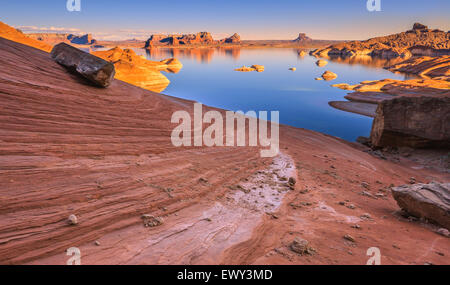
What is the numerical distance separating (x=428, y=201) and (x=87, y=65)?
381 inches

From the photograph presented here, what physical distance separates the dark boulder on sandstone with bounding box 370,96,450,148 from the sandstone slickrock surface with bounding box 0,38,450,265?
9.70 m

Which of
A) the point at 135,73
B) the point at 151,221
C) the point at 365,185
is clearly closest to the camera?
the point at 151,221

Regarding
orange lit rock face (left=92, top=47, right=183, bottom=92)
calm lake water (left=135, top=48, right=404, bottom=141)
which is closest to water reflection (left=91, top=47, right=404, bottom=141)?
calm lake water (left=135, top=48, right=404, bottom=141)

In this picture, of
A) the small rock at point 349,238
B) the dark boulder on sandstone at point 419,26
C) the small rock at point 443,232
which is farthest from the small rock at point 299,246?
the dark boulder on sandstone at point 419,26

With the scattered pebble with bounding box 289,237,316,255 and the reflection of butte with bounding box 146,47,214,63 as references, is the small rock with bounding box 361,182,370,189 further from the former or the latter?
the reflection of butte with bounding box 146,47,214,63

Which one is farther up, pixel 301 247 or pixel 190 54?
pixel 190 54

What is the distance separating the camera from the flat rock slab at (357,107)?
102 feet

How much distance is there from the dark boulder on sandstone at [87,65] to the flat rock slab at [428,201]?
346 inches

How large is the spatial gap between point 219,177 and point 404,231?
420 centimetres

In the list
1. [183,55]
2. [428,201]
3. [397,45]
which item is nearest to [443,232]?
[428,201]

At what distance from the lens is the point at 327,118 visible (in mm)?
30656

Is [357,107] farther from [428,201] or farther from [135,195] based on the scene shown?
[135,195]

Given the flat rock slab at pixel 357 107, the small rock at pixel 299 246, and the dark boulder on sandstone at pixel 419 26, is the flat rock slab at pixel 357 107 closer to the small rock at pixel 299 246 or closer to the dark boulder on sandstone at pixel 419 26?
the small rock at pixel 299 246

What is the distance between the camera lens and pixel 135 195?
4.62m
